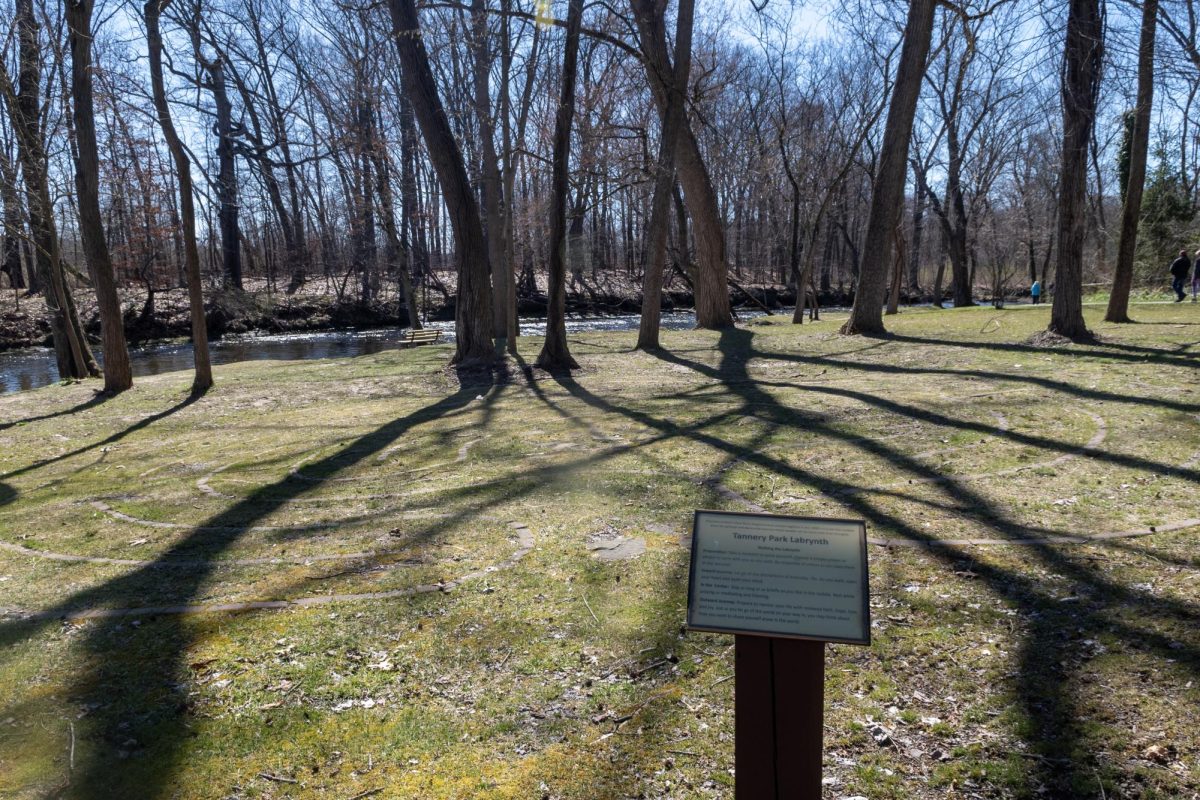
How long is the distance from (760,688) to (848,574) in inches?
17.7

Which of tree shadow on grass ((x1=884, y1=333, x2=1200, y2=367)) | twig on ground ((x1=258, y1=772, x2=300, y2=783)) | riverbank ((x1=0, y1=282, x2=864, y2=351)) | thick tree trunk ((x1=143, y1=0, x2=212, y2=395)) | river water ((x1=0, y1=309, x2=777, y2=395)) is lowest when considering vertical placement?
twig on ground ((x1=258, y1=772, x2=300, y2=783))

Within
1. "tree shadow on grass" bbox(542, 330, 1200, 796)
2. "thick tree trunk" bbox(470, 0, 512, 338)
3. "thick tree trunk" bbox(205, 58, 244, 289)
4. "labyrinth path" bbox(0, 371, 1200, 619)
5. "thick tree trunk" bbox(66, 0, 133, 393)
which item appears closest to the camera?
"tree shadow on grass" bbox(542, 330, 1200, 796)

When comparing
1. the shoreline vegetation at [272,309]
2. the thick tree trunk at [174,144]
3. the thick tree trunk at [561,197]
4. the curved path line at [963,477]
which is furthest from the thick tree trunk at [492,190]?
the curved path line at [963,477]

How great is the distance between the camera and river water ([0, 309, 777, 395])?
68.3ft

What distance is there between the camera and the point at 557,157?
12289 mm

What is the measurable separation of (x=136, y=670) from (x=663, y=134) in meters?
13.2

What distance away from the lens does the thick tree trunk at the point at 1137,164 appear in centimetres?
1233

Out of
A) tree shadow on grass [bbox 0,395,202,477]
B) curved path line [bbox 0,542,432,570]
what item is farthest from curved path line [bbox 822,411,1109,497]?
tree shadow on grass [bbox 0,395,202,477]

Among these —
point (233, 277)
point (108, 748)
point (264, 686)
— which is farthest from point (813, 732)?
point (233, 277)

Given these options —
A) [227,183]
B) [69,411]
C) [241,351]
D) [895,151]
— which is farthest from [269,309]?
[895,151]

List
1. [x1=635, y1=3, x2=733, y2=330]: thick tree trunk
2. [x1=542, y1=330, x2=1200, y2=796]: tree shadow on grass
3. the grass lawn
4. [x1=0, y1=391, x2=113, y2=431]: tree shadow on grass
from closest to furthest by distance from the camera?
[x1=542, y1=330, x2=1200, y2=796]: tree shadow on grass, the grass lawn, [x1=0, y1=391, x2=113, y2=431]: tree shadow on grass, [x1=635, y1=3, x2=733, y2=330]: thick tree trunk

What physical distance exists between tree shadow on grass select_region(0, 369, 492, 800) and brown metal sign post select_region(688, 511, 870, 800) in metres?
2.19

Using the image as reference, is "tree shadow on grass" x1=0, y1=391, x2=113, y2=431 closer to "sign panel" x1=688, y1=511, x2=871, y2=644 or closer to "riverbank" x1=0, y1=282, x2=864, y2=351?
"sign panel" x1=688, y1=511, x2=871, y2=644

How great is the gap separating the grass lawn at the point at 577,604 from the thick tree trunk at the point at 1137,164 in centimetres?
574
